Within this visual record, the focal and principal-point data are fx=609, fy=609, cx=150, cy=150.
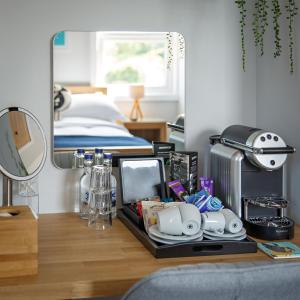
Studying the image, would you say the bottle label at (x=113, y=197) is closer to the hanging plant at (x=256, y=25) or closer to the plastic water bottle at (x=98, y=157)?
the plastic water bottle at (x=98, y=157)

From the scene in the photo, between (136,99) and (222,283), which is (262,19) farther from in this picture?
(222,283)

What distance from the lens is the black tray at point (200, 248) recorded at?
176cm

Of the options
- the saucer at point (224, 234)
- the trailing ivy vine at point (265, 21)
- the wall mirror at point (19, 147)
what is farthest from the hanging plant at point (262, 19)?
the wall mirror at point (19, 147)

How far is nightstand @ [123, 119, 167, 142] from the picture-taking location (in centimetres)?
233

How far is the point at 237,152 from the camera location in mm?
2062

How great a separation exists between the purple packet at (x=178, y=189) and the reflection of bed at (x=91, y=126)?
0.65 ft

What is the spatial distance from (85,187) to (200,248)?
23.2 inches

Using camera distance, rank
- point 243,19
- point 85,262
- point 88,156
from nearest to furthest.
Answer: point 85,262 < point 88,156 < point 243,19

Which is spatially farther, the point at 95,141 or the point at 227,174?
the point at 95,141

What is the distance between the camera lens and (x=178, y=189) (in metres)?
2.21

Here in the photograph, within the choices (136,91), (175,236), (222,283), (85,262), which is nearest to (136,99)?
(136,91)

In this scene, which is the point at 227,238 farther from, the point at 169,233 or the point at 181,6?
the point at 181,6

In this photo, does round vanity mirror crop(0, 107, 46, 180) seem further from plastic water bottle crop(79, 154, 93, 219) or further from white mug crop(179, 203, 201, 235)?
white mug crop(179, 203, 201, 235)

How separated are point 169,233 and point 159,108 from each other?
2.19 ft
